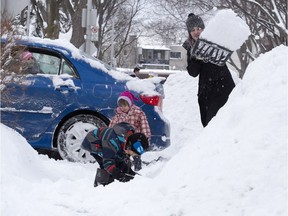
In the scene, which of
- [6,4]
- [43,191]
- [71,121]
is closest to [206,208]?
[43,191]

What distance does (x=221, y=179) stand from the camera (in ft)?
11.4

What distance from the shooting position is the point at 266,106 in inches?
149

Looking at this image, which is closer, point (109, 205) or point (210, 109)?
point (109, 205)

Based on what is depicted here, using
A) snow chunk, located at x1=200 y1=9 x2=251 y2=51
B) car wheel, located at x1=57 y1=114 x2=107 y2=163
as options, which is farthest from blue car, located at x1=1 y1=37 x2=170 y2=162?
snow chunk, located at x1=200 y1=9 x2=251 y2=51

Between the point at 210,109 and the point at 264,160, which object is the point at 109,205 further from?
the point at 210,109

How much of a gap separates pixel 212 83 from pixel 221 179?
97.2 inches

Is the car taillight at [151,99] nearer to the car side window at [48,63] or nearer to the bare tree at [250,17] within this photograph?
the car side window at [48,63]

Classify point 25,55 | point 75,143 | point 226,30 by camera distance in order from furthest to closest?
point 75,143, point 25,55, point 226,30

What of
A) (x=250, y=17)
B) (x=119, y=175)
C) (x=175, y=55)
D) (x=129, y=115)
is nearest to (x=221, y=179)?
(x=119, y=175)

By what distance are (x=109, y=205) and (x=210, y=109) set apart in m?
2.11

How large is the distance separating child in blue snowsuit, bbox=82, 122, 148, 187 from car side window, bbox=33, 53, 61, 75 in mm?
2091

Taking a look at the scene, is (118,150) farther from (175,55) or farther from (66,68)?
(175,55)

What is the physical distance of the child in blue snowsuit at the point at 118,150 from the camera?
530 cm

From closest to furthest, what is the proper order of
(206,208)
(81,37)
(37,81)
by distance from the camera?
(206,208) < (37,81) < (81,37)
